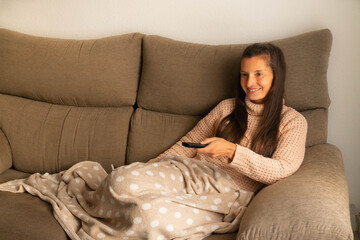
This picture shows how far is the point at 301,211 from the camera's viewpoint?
108cm

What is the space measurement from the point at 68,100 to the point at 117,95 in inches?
10.9

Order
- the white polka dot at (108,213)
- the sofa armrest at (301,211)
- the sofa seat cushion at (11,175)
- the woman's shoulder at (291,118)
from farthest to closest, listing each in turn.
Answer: the sofa seat cushion at (11,175)
the woman's shoulder at (291,118)
the white polka dot at (108,213)
the sofa armrest at (301,211)

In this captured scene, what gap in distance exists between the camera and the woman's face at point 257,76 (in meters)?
1.53

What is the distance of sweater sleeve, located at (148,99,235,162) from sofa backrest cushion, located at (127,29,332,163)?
66 millimetres

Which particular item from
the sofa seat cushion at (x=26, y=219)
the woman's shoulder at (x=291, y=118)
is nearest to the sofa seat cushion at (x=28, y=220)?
the sofa seat cushion at (x=26, y=219)

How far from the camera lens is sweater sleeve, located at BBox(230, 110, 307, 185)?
1362mm

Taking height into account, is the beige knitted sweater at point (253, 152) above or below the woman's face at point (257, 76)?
below

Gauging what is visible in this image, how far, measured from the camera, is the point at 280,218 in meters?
1.08

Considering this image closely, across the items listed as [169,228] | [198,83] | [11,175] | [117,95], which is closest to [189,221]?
[169,228]

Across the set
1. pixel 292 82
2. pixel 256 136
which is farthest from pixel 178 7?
pixel 256 136

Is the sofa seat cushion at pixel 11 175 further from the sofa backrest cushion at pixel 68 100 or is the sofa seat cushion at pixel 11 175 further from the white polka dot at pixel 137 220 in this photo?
the white polka dot at pixel 137 220

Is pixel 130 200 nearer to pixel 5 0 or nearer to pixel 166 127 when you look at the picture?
pixel 166 127

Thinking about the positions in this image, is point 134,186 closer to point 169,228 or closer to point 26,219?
point 169,228

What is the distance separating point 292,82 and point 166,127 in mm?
615
